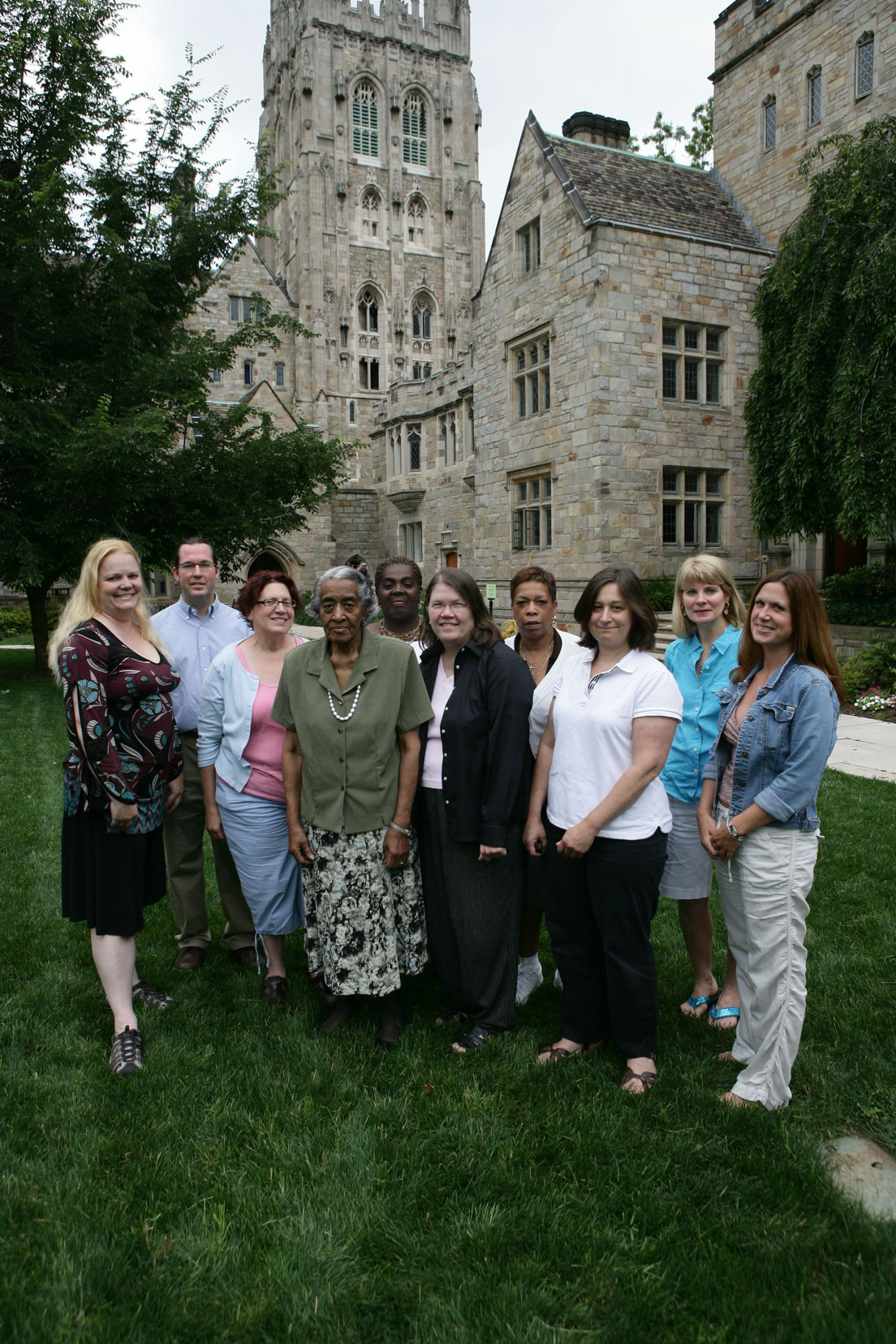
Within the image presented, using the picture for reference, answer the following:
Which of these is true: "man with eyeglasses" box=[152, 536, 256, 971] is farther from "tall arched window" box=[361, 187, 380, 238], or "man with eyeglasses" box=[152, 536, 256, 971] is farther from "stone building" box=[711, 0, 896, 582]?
"tall arched window" box=[361, 187, 380, 238]

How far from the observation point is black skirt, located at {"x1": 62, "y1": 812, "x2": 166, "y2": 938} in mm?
3416

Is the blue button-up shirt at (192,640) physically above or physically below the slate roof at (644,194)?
below

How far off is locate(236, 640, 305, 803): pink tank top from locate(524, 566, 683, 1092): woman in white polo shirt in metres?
1.33

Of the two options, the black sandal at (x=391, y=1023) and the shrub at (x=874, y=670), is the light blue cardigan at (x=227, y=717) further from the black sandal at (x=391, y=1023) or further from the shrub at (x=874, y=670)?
the shrub at (x=874, y=670)

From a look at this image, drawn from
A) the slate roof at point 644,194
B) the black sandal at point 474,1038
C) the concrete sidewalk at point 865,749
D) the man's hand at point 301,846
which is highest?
the slate roof at point 644,194

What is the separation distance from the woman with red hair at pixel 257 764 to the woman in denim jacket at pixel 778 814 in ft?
6.53

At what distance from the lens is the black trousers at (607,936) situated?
10.3 ft

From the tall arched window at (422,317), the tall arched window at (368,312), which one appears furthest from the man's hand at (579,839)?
the tall arched window at (422,317)

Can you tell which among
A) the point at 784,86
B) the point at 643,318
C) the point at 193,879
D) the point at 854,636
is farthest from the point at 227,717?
the point at 784,86

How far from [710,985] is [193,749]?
2788 millimetres

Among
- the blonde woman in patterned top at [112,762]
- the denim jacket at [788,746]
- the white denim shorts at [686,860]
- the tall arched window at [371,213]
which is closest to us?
the denim jacket at [788,746]

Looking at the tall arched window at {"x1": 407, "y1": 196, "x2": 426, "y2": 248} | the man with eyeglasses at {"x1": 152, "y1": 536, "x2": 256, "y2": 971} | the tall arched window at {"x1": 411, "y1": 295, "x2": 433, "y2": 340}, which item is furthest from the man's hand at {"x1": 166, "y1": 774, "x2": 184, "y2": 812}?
the tall arched window at {"x1": 407, "y1": 196, "x2": 426, "y2": 248}

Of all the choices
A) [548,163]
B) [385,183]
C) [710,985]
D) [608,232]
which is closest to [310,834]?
[710,985]

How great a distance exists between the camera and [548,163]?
16500 mm
